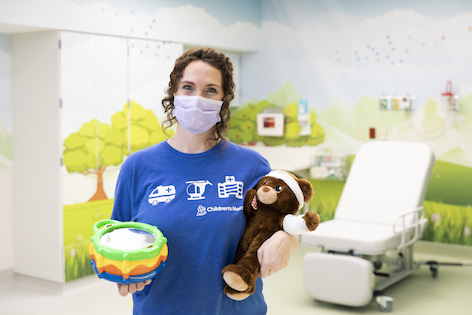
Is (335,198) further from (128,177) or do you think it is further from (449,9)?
(128,177)

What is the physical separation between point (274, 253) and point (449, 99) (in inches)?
166

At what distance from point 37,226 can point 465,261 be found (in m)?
3.70

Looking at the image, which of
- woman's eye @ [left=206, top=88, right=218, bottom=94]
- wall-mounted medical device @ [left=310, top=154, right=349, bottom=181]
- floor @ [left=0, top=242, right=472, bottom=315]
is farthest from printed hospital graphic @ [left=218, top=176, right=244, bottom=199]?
wall-mounted medical device @ [left=310, top=154, right=349, bottom=181]

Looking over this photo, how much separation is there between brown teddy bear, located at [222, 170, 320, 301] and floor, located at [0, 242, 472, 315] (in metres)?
2.41

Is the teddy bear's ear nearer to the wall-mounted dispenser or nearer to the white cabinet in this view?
the white cabinet

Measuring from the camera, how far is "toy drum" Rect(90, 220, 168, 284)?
1.38 metres

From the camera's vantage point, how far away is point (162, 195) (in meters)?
1.55

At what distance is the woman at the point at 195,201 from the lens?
154cm

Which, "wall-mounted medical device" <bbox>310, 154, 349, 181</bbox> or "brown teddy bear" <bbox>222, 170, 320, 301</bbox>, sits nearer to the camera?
"brown teddy bear" <bbox>222, 170, 320, 301</bbox>

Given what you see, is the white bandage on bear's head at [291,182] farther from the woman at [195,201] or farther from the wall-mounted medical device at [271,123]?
the wall-mounted medical device at [271,123]

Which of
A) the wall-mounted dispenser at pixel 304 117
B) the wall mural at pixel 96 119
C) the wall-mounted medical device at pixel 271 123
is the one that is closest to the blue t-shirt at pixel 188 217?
the wall mural at pixel 96 119

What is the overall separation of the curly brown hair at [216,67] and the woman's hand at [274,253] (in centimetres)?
33

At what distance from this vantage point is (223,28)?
589 cm

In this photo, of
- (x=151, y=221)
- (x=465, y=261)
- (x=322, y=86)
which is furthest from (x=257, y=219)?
(x=322, y=86)
